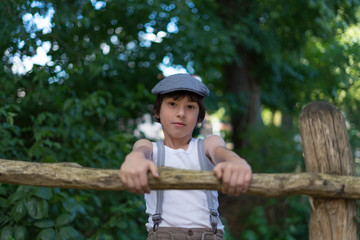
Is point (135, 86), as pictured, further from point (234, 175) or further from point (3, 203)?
point (234, 175)

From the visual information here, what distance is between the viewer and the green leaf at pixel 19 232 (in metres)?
3.10

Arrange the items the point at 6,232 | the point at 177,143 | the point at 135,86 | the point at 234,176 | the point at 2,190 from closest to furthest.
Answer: the point at 234,176
the point at 177,143
the point at 6,232
the point at 2,190
the point at 135,86

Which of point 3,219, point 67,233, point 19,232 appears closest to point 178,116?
point 67,233

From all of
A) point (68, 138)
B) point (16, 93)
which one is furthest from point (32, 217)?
point (16, 93)

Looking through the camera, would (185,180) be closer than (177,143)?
Yes

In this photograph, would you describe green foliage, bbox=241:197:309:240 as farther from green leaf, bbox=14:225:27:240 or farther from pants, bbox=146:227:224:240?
pants, bbox=146:227:224:240

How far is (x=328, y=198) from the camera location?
2.10m

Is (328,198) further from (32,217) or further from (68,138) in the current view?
(68,138)

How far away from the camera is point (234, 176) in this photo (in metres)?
1.78

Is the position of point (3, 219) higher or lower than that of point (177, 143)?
lower

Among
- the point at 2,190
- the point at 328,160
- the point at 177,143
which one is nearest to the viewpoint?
the point at 328,160

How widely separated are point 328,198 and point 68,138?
279cm

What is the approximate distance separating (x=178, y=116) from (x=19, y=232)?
169cm

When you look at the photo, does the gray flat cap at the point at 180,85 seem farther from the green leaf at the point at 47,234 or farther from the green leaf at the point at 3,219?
the green leaf at the point at 3,219
